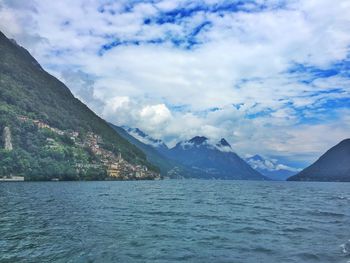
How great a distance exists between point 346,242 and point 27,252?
2856 cm

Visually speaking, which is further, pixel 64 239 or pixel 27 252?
pixel 64 239

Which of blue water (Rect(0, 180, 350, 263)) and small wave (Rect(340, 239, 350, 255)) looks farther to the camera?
small wave (Rect(340, 239, 350, 255))

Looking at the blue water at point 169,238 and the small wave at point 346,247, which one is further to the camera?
the small wave at point 346,247

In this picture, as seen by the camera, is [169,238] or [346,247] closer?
[346,247]

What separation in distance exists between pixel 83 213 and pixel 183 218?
15598 millimetres

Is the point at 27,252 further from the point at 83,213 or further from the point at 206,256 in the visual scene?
the point at 83,213

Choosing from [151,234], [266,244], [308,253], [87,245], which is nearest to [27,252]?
[87,245]

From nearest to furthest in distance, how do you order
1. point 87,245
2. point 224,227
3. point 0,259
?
point 0,259 → point 87,245 → point 224,227

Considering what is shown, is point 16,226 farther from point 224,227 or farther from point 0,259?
point 224,227

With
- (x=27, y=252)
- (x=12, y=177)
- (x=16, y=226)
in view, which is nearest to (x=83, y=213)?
(x=16, y=226)

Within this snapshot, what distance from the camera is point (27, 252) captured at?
28.6m

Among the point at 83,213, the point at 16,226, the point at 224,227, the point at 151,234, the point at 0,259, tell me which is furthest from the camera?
the point at 83,213

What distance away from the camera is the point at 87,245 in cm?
3195

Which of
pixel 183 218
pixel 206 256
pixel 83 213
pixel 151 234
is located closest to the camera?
pixel 206 256
